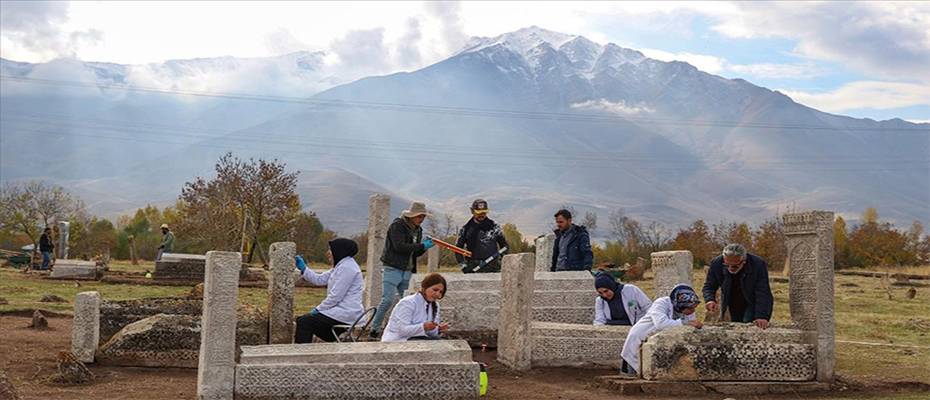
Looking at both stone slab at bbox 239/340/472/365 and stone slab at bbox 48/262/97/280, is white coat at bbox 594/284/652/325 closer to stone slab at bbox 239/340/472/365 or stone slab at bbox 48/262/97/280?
stone slab at bbox 239/340/472/365

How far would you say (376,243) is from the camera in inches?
663

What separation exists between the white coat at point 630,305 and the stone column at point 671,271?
0.43 metres

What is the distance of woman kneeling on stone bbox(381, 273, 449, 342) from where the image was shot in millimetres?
10750

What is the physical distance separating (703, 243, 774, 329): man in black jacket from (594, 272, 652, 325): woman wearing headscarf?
91cm

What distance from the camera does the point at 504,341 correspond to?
1280cm

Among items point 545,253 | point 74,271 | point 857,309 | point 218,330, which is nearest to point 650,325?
point 218,330

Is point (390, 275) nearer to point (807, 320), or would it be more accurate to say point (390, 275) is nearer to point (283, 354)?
point (283, 354)

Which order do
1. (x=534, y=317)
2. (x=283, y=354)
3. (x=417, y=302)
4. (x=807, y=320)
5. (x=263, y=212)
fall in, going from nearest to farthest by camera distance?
1. (x=283, y=354)
2. (x=417, y=302)
3. (x=807, y=320)
4. (x=534, y=317)
5. (x=263, y=212)

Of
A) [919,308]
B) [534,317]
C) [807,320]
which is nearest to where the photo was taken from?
[807,320]

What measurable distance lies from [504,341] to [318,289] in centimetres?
1723

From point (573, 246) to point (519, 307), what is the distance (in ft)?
9.19

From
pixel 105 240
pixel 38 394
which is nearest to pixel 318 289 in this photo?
pixel 38 394

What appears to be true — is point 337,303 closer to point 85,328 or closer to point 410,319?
point 410,319

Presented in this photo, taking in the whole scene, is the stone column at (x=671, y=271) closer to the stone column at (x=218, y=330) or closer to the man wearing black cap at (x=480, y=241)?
the man wearing black cap at (x=480, y=241)
